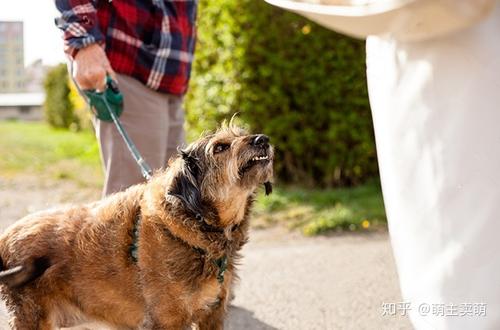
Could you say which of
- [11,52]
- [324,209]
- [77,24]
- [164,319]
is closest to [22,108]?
[11,52]

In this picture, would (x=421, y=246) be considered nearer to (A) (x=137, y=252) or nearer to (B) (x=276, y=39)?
(A) (x=137, y=252)

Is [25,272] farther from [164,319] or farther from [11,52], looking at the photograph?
[11,52]

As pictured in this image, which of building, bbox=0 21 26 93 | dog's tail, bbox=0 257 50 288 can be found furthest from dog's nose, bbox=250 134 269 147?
building, bbox=0 21 26 93

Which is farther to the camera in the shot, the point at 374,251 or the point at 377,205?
the point at 377,205


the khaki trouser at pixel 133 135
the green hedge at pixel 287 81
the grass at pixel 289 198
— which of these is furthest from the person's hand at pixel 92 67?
the green hedge at pixel 287 81

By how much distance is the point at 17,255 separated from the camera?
3.32m

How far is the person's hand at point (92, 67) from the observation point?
3668 mm

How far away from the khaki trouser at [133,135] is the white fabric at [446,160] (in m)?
1.65

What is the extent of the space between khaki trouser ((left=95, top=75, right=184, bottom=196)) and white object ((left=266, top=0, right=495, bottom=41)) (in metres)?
1.63

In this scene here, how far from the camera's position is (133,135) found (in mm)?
4156

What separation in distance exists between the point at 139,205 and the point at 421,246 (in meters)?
1.41

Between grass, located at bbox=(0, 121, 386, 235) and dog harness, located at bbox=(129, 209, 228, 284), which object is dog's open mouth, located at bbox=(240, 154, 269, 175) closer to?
dog harness, located at bbox=(129, 209, 228, 284)

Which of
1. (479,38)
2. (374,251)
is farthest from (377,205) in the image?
(479,38)

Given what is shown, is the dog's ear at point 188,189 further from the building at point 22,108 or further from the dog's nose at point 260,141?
the building at point 22,108
